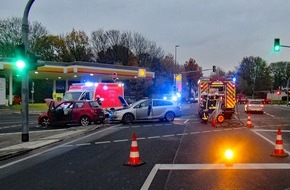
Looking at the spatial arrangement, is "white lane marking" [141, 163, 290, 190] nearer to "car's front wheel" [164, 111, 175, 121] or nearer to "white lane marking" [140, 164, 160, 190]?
"white lane marking" [140, 164, 160, 190]

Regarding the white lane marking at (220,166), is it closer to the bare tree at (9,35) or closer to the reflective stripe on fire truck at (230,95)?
the reflective stripe on fire truck at (230,95)

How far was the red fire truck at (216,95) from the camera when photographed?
89.6ft

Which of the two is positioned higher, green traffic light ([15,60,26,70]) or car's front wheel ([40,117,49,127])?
green traffic light ([15,60,26,70])

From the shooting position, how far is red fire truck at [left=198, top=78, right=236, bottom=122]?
2731cm

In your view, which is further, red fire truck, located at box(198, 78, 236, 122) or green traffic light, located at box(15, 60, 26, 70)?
red fire truck, located at box(198, 78, 236, 122)

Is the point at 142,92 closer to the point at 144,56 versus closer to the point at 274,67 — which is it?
the point at 144,56

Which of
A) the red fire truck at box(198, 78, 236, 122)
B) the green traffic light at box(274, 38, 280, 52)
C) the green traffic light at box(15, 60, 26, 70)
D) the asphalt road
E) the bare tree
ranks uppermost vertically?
the bare tree

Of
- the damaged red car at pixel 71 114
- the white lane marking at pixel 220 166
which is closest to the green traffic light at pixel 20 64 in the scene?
the white lane marking at pixel 220 166

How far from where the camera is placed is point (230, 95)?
2878cm

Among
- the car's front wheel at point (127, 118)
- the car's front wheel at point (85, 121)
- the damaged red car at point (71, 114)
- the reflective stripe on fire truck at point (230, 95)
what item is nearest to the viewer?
the damaged red car at point (71, 114)

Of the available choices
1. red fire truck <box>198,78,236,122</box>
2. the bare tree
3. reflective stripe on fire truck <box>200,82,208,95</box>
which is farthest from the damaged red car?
the bare tree

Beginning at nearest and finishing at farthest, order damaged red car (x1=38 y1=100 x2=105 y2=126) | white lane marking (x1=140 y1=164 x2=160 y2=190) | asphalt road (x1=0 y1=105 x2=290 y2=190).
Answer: white lane marking (x1=140 y1=164 x2=160 y2=190) < asphalt road (x1=0 y1=105 x2=290 y2=190) < damaged red car (x1=38 y1=100 x2=105 y2=126)

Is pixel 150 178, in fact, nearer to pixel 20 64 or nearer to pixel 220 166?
pixel 220 166

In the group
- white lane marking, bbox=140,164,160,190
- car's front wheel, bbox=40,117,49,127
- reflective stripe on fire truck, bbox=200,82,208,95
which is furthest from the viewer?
reflective stripe on fire truck, bbox=200,82,208,95
